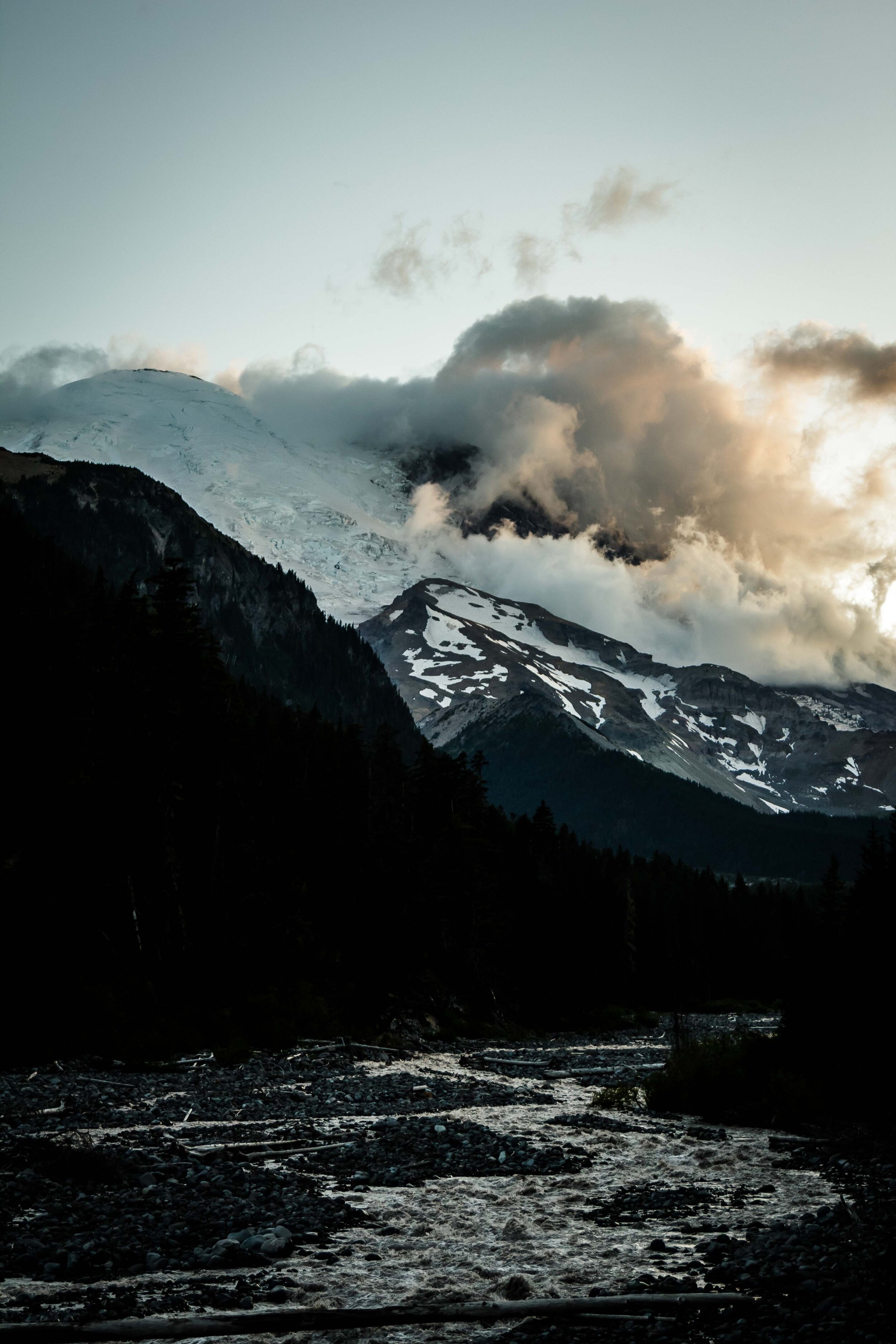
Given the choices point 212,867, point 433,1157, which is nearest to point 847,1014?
point 433,1157

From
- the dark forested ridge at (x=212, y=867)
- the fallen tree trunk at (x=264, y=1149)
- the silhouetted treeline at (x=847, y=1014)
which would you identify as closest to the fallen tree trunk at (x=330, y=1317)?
the fallen tree trunk at (x=264, y=1149)

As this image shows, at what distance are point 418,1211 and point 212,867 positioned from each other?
3521cm

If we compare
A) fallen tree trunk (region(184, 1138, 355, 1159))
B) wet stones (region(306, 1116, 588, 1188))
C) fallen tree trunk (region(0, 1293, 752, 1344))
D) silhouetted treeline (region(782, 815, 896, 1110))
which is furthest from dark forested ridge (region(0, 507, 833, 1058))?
fallen tree trunk (region(0, 1293, 752, 1344))

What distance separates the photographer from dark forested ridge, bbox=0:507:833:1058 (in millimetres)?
38781

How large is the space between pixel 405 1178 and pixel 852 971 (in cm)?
1758

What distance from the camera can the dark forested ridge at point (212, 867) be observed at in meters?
38.8

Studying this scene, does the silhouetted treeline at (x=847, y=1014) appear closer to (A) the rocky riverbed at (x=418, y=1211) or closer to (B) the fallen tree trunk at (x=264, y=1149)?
(A) the rocky riverbed at (x=418, y=1211)

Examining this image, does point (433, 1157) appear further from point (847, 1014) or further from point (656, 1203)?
point (847, 1014)

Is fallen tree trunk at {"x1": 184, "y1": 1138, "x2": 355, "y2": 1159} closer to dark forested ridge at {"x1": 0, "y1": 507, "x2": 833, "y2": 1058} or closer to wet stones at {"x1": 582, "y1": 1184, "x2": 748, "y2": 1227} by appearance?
wet stones at {"x1": 582, "y1": 1184, "x2": 748, "y2": 1227}

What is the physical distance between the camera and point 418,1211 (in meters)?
16.5

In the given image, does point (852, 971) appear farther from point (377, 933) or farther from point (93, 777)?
point (377, 933)

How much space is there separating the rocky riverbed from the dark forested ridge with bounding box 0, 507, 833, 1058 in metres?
9.37

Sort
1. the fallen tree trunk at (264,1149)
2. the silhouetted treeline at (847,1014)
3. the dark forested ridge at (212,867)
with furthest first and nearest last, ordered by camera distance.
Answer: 1. the dark forested ridge at (212,867)
2. the silhouetted treeline at (847,1014)
3. the fallen tree trunk at (264,1149)

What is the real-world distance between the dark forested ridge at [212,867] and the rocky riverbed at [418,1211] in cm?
937
